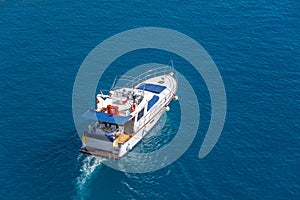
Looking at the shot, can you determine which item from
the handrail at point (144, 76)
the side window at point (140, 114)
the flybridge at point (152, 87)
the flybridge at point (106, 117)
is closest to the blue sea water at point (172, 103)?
the handrail at point (144, 76)

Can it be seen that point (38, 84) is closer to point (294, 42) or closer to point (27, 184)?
point (27, 184)

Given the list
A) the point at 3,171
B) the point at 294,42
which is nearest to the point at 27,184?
the point at 3,171

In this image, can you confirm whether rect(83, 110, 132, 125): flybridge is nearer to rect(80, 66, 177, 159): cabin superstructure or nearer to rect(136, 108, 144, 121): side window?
rect(80, 66, 177, 159): cabin superstructure

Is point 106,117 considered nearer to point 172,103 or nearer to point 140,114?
point 140,114

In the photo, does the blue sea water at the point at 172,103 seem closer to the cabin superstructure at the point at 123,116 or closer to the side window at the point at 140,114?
the cabin superstructure at the point at 123,116

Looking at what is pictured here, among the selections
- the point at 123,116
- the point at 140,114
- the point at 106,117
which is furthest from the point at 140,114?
the point at 106,117

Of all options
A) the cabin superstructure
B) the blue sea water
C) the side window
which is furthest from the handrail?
the side window

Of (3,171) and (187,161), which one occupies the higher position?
(187,161)

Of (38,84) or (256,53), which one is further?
(256,53)
